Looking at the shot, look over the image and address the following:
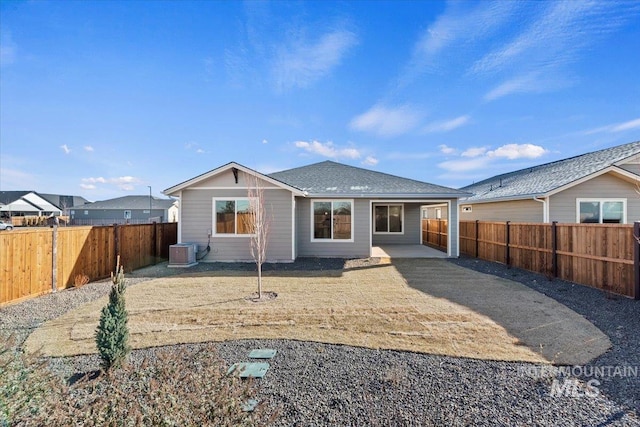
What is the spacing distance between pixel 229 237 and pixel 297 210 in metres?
2.96

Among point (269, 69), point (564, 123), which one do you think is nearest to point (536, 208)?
point (564, 123)

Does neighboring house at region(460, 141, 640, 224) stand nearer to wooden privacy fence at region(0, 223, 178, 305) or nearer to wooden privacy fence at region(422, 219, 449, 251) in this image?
wooden privacy fence at region(422, 219, 449, 251)

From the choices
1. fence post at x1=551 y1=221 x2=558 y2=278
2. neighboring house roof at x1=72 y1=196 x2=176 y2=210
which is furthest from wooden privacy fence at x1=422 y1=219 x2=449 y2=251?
neighboring house roof at x1=72 y1=196 x2=176 y2=210

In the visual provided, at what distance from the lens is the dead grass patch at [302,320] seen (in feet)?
14.5

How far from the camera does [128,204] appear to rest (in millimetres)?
43625

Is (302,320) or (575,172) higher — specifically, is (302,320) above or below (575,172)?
below

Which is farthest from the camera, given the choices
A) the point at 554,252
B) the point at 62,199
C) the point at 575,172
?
the point at 62,199

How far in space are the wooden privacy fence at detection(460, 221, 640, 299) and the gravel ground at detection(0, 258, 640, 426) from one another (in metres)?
2.68

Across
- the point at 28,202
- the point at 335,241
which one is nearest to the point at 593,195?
the point at 335,241

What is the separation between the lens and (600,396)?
10.2 feet

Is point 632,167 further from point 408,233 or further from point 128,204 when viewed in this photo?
point 128,204

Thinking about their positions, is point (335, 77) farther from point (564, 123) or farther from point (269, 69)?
point (564, 123)

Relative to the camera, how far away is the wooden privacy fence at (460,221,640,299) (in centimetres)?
665

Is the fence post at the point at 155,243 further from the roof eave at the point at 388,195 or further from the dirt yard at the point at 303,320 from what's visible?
the roof eave at the point at 388,195
